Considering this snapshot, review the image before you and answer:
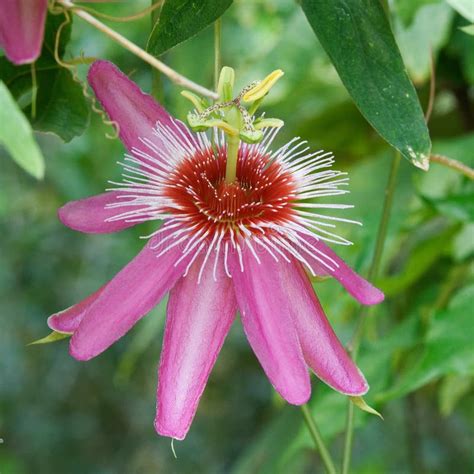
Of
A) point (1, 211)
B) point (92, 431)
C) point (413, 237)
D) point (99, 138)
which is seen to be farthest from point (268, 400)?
point (413, 237)

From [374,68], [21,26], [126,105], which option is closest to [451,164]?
[374,68]

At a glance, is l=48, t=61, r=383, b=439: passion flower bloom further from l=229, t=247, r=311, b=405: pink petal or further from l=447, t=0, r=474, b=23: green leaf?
l=447, t=0, r=474, b=23: green leaf

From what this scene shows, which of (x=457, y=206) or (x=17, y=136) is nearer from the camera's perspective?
(x=17, y=136)

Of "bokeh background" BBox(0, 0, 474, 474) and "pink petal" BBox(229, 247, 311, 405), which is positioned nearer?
"pink petal" BBox(229, 247, 311, 405)

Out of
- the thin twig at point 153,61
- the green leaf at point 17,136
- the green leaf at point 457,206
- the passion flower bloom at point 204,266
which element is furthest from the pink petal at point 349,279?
the green leaf at point 457,206

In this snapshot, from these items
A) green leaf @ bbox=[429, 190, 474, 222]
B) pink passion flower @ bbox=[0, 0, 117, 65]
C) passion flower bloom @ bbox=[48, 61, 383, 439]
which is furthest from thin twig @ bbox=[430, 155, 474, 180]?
pink passion flower @ bbox=[0, 0, 117, 65]

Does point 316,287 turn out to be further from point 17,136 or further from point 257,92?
point 17,136

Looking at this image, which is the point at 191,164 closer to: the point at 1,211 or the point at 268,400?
the point at 1,211
